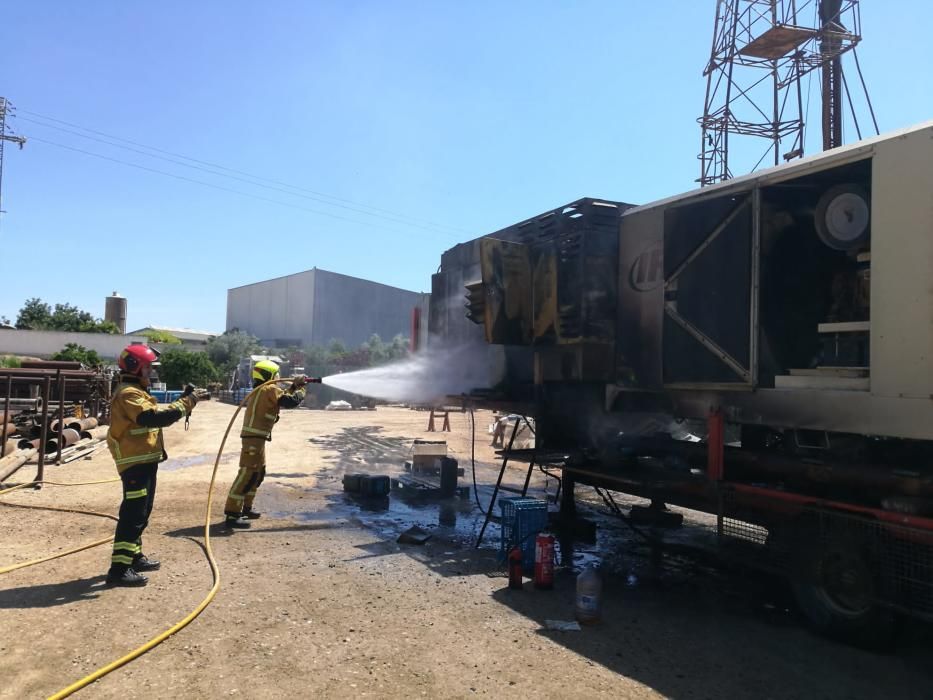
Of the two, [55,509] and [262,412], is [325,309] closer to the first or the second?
[55,509]

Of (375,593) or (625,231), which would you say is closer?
(375,593)

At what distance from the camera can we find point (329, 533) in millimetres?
7328

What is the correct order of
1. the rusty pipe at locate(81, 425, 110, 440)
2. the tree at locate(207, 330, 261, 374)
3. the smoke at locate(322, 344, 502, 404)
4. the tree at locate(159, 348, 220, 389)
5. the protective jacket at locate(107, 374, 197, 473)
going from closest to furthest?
the protective jacket at locate(107, 374, 197, 473)
the smoke at locate(322, 344, 502, 404)
the rusty pipe at locate(81, 425, 110, 440)
the tree at locate(159, 348, 220, 389)
the tree at locate(207, 330, 261, 374)

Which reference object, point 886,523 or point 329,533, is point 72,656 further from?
point 886,523

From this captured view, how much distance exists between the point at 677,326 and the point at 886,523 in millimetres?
2349

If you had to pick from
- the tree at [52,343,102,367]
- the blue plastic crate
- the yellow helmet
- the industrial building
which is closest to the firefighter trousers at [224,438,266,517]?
the yellow helmet

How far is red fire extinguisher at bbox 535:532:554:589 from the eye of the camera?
551 cm

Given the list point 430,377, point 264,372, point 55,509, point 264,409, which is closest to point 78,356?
point 55,509

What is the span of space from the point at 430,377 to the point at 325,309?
5599 centimetres

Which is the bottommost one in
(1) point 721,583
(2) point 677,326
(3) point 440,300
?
(1) point 721,583

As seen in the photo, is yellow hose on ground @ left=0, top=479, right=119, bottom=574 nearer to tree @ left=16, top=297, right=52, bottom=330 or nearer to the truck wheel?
the truck wheel

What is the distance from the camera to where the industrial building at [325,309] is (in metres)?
63.3

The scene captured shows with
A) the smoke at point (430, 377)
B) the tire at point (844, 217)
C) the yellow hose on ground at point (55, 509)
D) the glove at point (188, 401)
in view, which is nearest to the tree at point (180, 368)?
the yellow hose on ground at point (55, 509)

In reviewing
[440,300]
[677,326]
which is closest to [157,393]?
[440,300]
